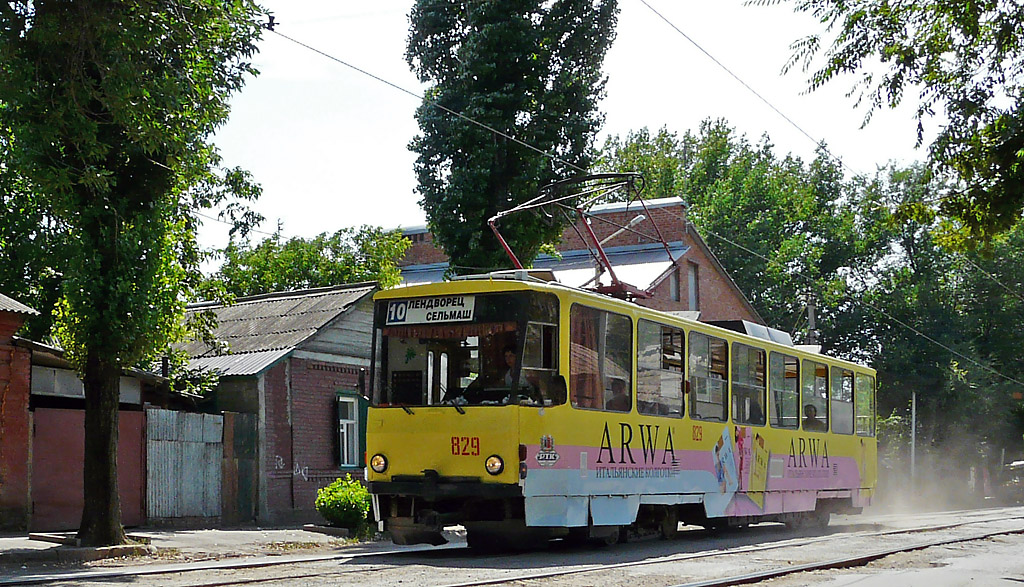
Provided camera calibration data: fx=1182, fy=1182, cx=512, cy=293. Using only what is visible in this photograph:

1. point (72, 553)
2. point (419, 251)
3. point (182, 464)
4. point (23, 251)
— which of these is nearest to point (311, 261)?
point (419, 251)

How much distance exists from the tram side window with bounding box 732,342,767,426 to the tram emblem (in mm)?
5044

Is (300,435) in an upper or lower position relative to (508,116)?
lower

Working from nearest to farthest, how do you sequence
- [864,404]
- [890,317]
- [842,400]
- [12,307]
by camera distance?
[12,307] < [842,400] < [864,404] < [890,317]

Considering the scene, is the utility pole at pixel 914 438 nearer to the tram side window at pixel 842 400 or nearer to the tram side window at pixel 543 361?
the tram side window at pixel 842 400

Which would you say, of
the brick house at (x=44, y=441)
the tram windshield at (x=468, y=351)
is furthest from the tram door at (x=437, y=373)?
the brick house at (x=44, y=441)

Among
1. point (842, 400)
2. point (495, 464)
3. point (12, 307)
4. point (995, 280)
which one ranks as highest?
point (995, 280)

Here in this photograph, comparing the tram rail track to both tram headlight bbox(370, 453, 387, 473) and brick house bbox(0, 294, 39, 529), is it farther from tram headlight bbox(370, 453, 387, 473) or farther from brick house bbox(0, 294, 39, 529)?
brick house bbox(0, 294, 39, 529)

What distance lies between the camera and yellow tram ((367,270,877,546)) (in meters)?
13.3

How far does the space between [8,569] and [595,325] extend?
7.14 m

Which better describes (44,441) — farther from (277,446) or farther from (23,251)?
(23,251)

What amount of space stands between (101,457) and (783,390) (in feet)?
34.9

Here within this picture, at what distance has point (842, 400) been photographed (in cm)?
2203

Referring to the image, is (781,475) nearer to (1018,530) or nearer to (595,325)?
(1018,530)

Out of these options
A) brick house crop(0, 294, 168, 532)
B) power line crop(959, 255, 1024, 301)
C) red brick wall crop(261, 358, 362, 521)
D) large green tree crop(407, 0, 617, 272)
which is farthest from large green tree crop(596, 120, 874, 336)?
brick house crop(0, 294, 168, 532)
